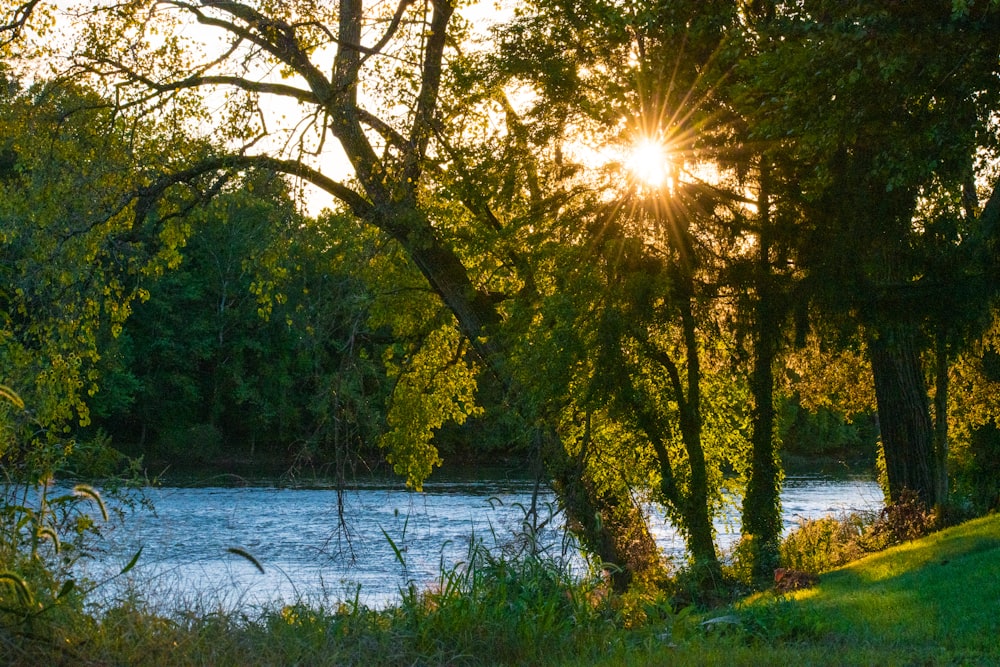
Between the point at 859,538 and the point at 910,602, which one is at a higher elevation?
the point at 910,602

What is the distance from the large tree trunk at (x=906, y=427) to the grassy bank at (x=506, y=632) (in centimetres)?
898

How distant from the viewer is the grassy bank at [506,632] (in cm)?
588

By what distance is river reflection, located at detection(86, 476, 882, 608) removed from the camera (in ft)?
60.7

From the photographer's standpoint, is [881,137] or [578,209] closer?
[881,137]

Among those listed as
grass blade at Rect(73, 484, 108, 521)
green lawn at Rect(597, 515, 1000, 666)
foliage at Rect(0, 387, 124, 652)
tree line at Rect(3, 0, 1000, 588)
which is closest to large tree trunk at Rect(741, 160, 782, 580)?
tree line at Rect(3, 0, 1000, 588)

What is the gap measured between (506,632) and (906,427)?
13660mm

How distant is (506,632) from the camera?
6781mm

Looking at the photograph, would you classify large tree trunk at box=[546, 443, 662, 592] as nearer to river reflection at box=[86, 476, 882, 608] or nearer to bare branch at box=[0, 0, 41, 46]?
river reflection at box=[86, 476, 882, 608]

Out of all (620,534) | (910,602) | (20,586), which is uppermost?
(20,586)

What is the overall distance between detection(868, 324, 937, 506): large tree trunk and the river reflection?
14.1 feet

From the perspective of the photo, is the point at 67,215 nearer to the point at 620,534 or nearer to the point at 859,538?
the point at 620,534

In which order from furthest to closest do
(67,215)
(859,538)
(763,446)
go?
(859,538), (763,446), (67,215)

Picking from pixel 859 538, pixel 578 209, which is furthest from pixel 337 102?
pixel 859 538

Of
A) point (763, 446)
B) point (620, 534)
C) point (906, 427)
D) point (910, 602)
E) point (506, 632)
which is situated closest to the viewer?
point (506, 632)
